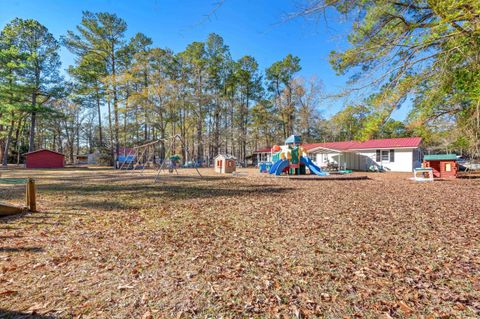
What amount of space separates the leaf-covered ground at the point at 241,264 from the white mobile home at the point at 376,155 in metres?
17.5

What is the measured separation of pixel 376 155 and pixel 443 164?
33.7ft

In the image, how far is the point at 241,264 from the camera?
332cm

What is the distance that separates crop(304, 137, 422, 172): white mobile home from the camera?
77.9 feet

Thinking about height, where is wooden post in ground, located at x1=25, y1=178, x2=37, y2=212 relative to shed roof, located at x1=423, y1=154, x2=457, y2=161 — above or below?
below

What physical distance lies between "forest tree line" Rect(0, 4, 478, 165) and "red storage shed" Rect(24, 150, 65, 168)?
1.27 metres

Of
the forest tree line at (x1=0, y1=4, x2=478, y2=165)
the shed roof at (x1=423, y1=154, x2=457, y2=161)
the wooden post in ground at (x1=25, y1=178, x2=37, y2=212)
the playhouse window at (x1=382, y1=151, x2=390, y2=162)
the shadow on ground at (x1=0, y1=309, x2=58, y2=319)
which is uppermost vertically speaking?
the forest tree line at (x1=0, y1=4, x2=478, y2=165)

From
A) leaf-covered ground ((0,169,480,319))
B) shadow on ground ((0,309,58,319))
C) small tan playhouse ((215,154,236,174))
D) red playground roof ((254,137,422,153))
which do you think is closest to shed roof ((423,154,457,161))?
red playground roof ((254,137,422,153))

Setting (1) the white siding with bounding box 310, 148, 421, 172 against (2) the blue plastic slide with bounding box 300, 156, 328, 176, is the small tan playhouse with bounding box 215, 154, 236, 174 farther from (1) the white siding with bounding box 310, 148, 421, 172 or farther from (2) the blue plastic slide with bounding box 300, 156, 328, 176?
(1) the white siding with bounding box 310, 148, 421, 172

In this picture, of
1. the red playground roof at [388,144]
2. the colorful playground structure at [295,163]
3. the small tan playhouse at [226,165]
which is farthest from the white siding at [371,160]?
the small tan playhouse at [226,165]

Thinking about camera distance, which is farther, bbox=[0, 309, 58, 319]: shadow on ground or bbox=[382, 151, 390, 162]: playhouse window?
bbox=[382, 151, 390, 162]: playhouse window

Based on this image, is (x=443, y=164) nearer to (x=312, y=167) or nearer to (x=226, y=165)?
(x=312, y=167)

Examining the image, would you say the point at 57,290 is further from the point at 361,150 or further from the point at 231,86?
the point at 231,86

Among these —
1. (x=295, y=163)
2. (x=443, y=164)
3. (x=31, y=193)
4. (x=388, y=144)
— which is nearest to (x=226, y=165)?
(x=295, y=163)

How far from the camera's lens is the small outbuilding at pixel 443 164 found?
15.4 m
